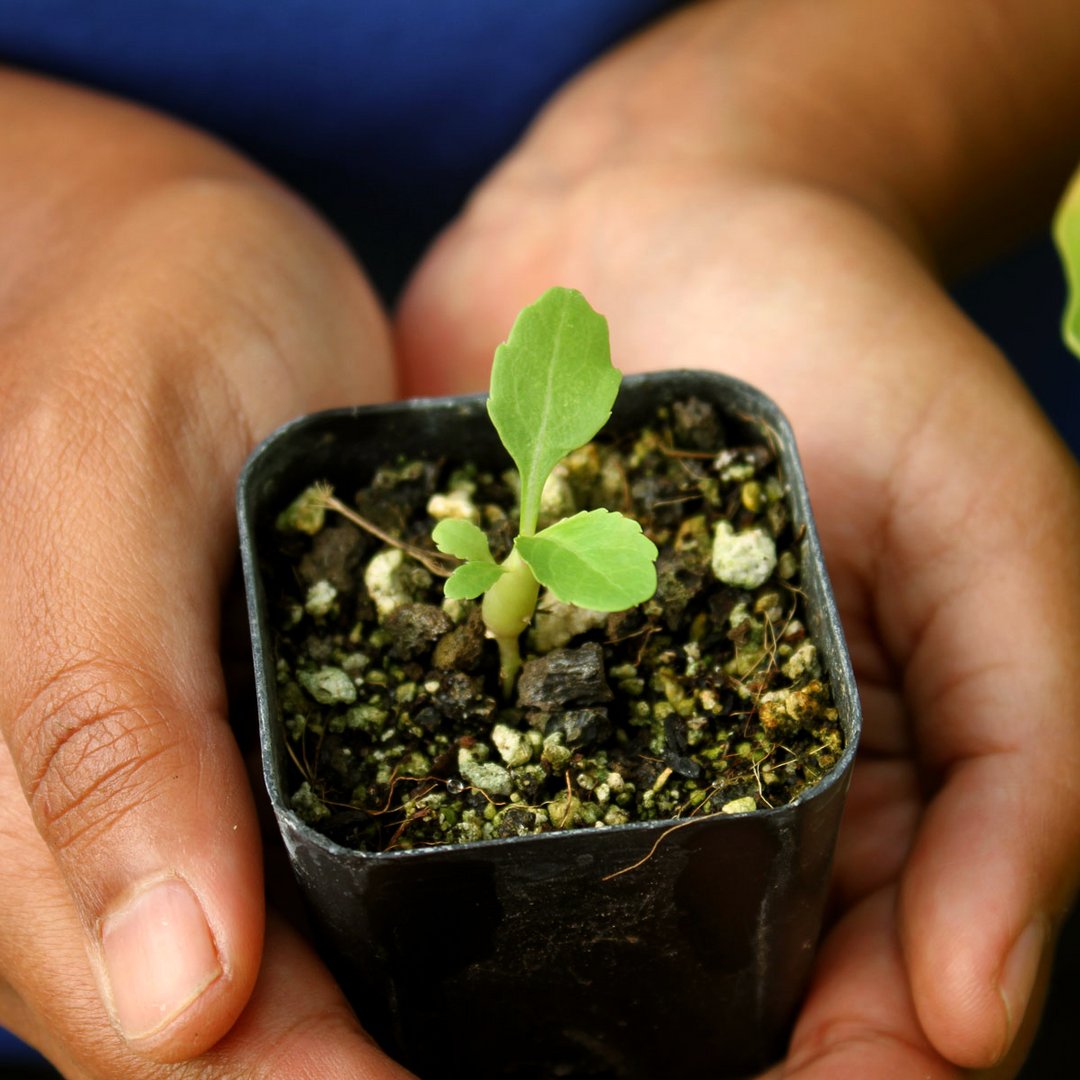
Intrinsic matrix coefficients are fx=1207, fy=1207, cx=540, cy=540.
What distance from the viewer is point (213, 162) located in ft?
5.60

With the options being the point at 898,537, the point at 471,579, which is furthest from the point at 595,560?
the point at 898,537

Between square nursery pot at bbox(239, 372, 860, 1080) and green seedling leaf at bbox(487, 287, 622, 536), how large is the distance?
0.56ft

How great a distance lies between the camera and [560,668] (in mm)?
979

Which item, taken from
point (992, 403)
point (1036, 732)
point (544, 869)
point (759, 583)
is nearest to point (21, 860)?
point (544, 869)

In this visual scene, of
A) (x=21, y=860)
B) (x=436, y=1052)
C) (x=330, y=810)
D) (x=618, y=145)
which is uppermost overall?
(x=618, y=145)

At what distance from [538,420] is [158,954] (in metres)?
0.50

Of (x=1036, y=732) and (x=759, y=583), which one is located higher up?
(x=759, y=583)

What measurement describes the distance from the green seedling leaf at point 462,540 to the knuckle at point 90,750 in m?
0.28

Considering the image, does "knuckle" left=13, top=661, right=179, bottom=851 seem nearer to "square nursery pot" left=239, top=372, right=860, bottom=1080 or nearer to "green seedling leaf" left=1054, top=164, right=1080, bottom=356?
"square nursery pot" left=239, top=372, right=860, bottom=1080

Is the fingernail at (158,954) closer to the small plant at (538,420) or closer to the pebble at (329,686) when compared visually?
the pebble at (329,686)

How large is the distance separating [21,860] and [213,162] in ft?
3.39

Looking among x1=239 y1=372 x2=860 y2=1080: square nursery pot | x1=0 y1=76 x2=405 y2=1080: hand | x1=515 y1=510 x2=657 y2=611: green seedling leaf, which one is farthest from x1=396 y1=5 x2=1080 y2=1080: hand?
x1=515 y1=510 x2=657 y2=611: green seedling leaf

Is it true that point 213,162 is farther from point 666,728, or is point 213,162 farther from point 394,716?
point 666,728

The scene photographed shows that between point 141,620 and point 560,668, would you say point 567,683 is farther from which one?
point 141,620
